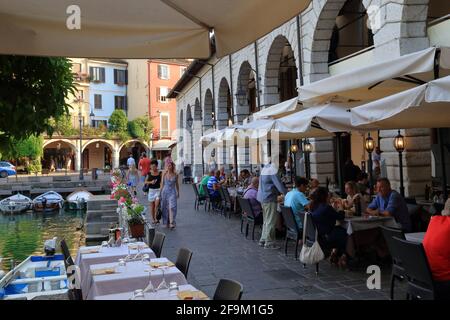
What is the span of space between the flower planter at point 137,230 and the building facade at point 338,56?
3.63 meters

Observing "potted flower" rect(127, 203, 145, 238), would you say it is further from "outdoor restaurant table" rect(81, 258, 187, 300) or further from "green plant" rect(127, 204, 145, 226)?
"outdoor restaurant table" rect(81, 258, 187, 300)

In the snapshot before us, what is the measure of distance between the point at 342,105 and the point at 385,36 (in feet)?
9.20

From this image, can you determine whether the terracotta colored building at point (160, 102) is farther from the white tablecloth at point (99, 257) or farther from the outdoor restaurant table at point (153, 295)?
the outdoor restaurant table at point (153, 295)

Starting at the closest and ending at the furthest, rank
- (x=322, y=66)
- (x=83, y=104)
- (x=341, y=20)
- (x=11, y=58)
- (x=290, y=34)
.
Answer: (x=11, y=58) → (x=322, y=66) → (x=290, y=34) → (x=341, y=20) → (x=83, y=104)

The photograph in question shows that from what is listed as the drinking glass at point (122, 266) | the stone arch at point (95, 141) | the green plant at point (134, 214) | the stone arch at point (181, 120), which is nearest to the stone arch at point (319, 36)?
the green plant at point (134, 214)

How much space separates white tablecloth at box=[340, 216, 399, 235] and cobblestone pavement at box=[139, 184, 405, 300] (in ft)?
2.15

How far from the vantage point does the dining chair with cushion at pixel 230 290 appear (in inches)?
128

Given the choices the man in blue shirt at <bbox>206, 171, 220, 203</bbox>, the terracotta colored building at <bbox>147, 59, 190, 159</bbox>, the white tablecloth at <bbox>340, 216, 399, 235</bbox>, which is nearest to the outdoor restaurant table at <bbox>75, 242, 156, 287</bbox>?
the white tablecloth at <bbox>340, 216, 399, 235</bbox>

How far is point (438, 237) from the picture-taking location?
4199 millimetres

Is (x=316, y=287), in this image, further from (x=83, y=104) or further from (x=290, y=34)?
(x=83, y=104)
